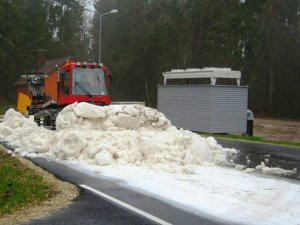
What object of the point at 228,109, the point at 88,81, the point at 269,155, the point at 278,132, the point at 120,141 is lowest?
the point at 278,132

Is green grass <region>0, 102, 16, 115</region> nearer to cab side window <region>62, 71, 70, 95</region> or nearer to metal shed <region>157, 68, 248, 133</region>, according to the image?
metal shed <region>157, 68, 248, 133</region>

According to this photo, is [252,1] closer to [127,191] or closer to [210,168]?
[210,168]

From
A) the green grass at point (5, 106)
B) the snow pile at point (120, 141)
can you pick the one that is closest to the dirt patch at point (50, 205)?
the snow pile at point (120, 141)

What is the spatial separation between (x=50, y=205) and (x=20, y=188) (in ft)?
4.98

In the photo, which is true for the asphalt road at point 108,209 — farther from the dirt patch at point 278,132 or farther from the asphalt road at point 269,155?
the dirt patch at point 278,132

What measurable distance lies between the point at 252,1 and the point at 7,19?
33605 mm

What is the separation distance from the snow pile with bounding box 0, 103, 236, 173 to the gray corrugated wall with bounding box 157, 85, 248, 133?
9.74 meters

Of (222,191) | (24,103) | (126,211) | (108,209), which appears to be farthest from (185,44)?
(126,211)

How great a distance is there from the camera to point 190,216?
27.1 feet

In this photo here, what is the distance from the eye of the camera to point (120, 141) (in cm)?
1453

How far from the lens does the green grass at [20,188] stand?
902cm

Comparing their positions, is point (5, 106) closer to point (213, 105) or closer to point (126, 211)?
point (213, 105)

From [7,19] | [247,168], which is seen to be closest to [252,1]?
[7,19]

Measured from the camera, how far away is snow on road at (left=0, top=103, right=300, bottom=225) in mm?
9141
